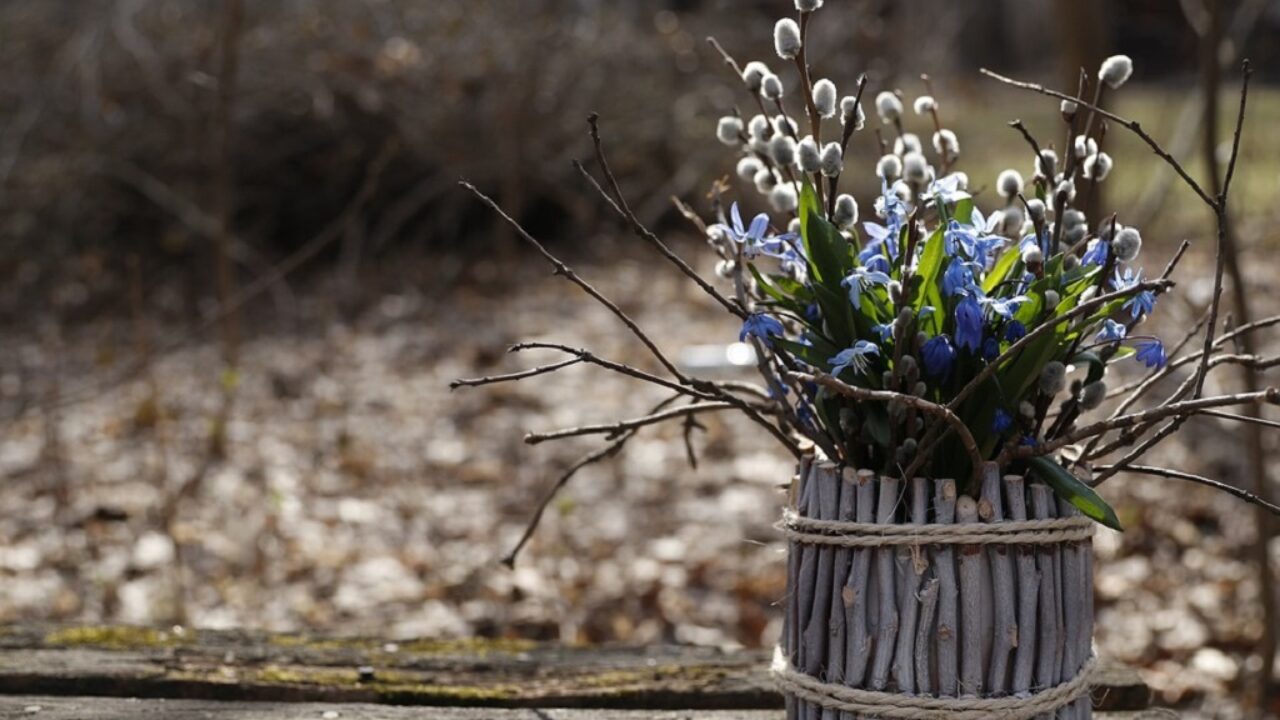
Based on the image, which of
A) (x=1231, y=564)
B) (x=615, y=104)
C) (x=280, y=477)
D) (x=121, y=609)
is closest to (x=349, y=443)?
(x=280, y=477)

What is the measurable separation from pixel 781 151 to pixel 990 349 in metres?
0.28

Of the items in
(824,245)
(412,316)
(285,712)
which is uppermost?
(412,316)

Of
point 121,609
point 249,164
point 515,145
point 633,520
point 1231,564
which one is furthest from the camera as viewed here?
point 249,164

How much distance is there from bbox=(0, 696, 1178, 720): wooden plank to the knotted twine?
38 centimetres

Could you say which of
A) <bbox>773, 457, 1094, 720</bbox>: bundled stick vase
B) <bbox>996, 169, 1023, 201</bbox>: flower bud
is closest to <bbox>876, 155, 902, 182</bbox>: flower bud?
<bbox>996, 169, 1023, 201</bbox>: flower bud

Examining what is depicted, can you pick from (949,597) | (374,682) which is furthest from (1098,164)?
(374,682)

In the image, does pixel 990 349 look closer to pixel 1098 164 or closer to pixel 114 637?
pixel 1098 164

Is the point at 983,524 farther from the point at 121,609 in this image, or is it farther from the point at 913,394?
the point at 121,609

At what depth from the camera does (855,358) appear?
1.35 m

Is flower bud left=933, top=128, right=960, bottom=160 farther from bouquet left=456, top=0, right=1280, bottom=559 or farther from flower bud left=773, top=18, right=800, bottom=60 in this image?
flower bud left=773, top=18, right=800, bottom=60

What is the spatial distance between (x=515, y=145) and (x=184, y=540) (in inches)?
125

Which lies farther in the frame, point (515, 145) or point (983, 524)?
point (515, 145)

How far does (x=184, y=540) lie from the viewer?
4.17 m

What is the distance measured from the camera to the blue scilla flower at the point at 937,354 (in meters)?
1.33
